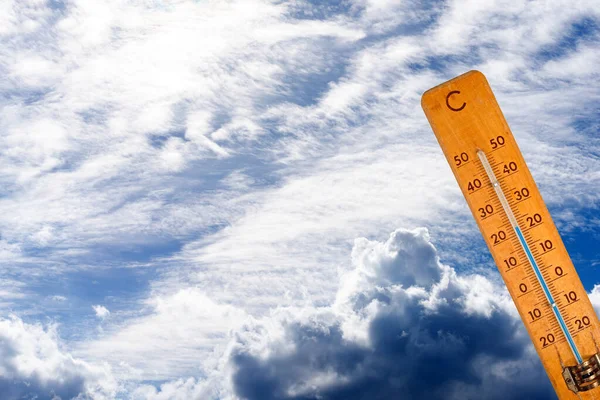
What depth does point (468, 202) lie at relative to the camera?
843 centimetres

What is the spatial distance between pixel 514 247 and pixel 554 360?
1957 mm

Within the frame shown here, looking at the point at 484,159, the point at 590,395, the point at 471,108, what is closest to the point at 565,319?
the point at 590,395

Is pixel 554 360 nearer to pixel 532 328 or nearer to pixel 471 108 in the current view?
pixel 532 328

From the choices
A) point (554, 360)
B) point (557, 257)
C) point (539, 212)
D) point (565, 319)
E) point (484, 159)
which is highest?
point (484, 159)

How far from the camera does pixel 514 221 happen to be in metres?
8.31

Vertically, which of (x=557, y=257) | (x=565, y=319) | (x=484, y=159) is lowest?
(x=565, y=319)

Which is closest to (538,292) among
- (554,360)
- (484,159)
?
(554,360)

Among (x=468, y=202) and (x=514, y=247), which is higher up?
(x=468, y=202)

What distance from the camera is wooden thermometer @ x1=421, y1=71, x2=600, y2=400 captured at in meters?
8.27

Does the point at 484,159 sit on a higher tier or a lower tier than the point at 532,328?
higher

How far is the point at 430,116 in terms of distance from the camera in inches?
Result: 327

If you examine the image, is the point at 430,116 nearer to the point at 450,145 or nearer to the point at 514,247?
the point at 450,145

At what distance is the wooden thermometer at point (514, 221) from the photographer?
8266mm

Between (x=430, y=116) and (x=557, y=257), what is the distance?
10.2 ft
